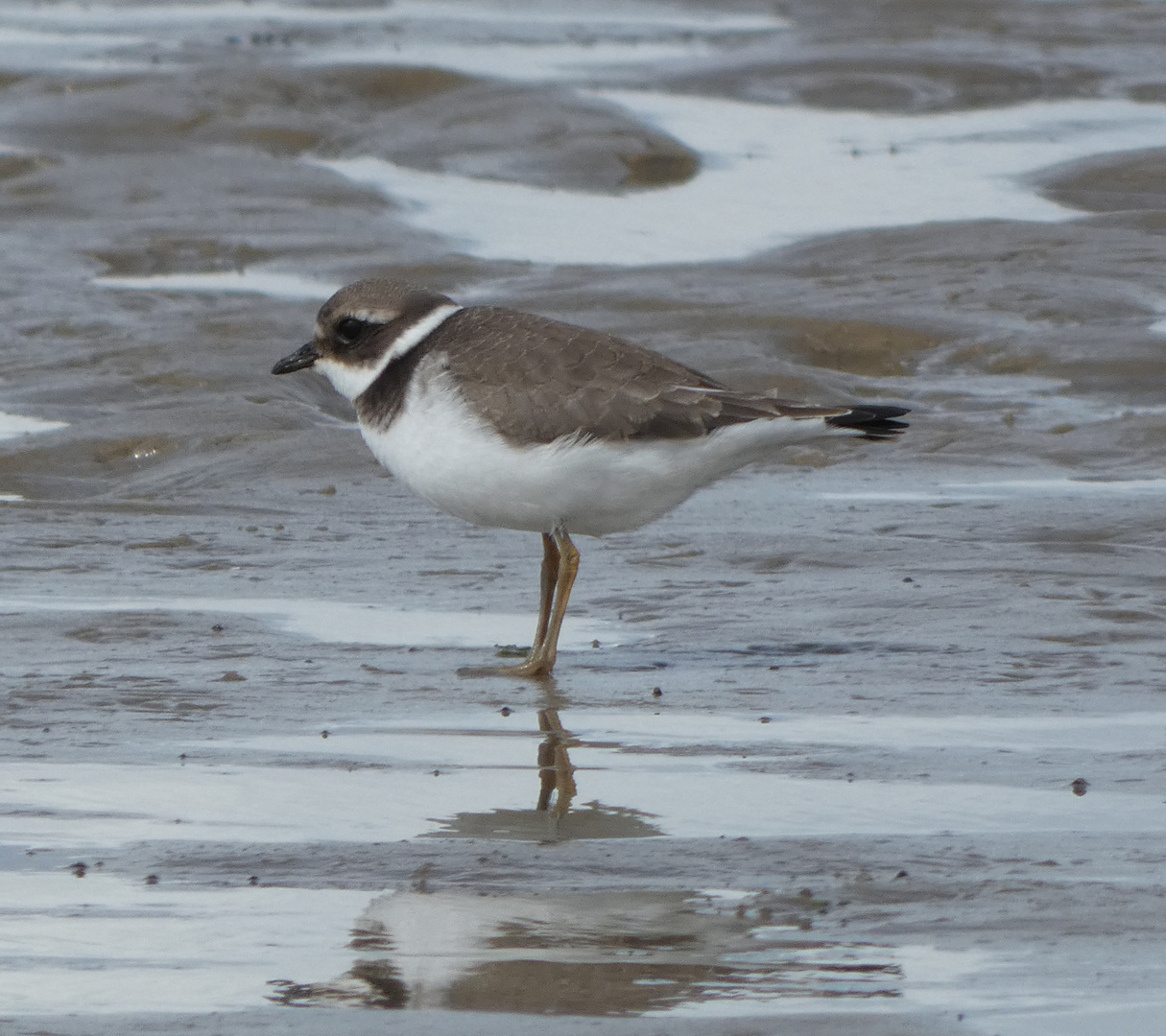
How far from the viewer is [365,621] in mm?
7277

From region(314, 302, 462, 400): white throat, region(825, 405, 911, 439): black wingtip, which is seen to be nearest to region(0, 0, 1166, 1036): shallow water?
region(825, 405, 911, 439): black wingtip

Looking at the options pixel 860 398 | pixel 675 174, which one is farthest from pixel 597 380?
pixel 675 174

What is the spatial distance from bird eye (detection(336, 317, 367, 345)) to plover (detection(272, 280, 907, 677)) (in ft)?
0.37

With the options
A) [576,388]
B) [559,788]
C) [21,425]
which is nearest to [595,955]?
[559,788]

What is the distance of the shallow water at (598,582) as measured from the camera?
170 inches

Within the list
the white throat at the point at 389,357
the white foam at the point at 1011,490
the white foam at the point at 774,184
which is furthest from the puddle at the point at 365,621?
the white foam at the point at 774,184

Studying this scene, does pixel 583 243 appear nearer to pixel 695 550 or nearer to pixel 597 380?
pixel 695 550

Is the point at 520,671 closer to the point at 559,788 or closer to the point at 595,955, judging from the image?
the point at 559,788

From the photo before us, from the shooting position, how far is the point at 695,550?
8250 millimetres

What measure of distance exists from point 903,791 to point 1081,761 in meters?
0.54

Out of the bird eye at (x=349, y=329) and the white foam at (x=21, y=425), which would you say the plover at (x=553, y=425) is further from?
the white foam at (x=21, y=425)

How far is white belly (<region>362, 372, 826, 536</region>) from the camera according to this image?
665cm

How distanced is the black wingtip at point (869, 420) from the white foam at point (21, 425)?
4484 millimetres

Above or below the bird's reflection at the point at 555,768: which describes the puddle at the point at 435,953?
above
